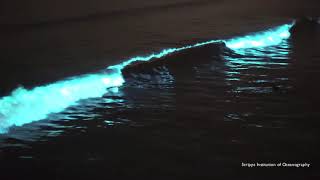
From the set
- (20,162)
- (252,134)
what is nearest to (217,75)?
(252,134)

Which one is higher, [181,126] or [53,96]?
[53,96]

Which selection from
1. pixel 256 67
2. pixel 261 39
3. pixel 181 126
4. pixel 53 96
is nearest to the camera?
pixel 181 126

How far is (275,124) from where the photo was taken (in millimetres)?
10414

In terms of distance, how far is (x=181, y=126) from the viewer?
1043cm

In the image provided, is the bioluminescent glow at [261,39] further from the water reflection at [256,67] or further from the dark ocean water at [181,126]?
the dark ocean water at [181,126]

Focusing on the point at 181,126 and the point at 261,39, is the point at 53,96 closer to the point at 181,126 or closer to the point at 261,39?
the point at 181,126

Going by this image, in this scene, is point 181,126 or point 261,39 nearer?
point 181,126

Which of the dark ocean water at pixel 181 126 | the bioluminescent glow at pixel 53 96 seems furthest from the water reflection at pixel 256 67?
the bioluminescent glow at pixel 53 96

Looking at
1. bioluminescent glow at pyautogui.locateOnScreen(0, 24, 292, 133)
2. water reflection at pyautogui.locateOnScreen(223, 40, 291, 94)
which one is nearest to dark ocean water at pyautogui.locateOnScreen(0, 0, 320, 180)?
water reflection at pyautogui.locateOnScreen(223, 40, 291, 94)

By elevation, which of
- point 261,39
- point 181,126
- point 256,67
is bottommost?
point 181,126

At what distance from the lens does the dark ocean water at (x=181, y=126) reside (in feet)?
27.8

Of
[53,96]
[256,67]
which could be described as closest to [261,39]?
[256,67]

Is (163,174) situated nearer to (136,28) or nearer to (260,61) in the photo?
(260,61)

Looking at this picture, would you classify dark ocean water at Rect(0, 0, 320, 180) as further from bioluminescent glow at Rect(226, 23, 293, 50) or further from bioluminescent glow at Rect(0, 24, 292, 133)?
bioluminescent glow at Rect(226, 23, 293, 50)
